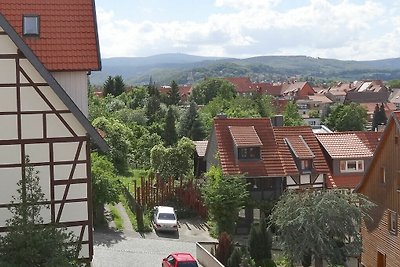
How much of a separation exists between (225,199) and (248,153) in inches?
208

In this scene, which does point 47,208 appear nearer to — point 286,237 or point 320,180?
point 286,237

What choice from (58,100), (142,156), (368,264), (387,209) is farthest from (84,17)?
(142,156)

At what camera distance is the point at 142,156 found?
63438 mm

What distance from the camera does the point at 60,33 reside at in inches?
816

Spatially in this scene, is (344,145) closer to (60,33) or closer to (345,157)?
(345,157)

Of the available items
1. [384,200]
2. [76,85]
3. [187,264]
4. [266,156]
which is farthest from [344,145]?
[76,85]

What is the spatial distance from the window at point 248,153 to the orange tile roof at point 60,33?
2181cm

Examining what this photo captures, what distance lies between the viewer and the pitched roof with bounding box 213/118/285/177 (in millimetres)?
40875

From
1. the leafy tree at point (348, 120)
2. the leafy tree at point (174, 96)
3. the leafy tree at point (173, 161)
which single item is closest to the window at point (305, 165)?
the leafy tree at point (173, 161)

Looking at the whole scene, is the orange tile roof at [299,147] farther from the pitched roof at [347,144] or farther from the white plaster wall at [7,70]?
the white plaster wall at [7,70]

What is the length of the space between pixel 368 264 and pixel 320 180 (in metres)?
10.9

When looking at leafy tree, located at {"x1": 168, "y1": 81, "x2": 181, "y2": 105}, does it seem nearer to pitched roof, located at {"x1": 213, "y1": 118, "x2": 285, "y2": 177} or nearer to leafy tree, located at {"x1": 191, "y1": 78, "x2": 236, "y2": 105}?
leafy tree, located at {"x1": 191, "y1": 78, "x2": 236, "y2": 105}

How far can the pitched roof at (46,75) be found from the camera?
18.3 m

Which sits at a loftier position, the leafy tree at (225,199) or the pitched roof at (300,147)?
the pitched roof at (300,147)
